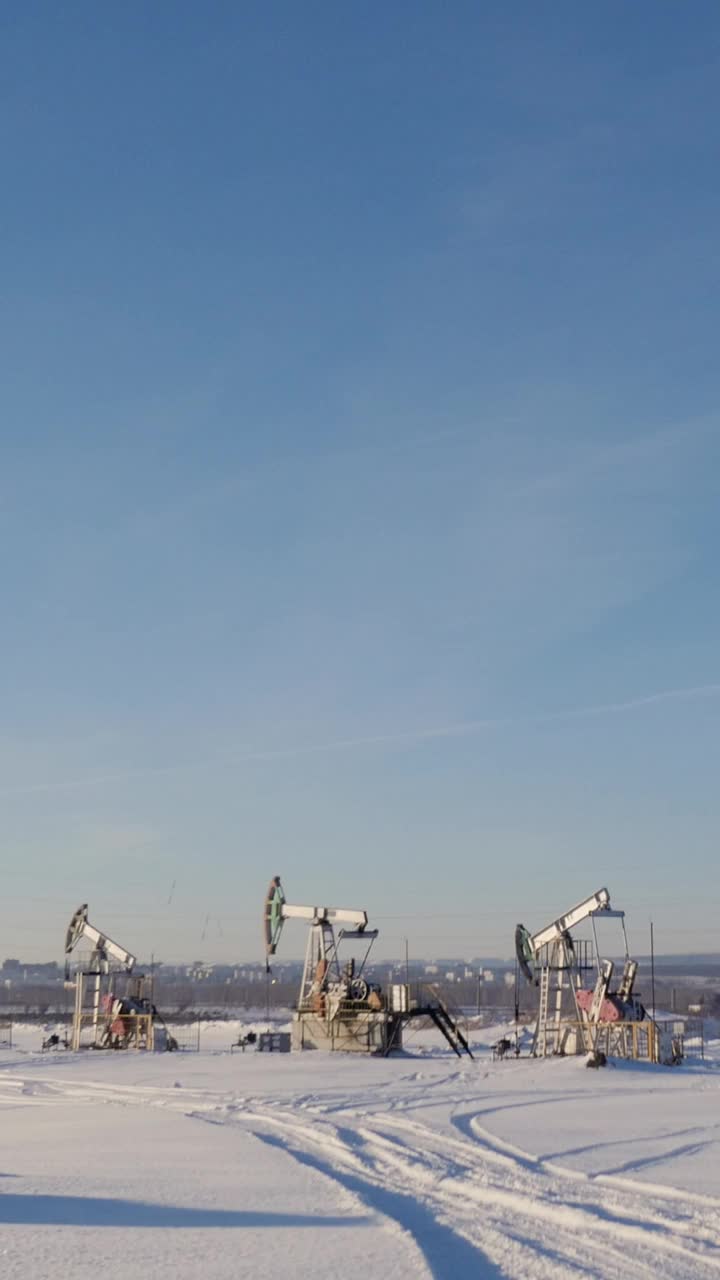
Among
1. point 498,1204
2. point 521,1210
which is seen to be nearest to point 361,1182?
point 498,1204

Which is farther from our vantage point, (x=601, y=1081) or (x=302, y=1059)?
(x=302, y=1059)

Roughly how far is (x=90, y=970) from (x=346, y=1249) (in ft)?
148

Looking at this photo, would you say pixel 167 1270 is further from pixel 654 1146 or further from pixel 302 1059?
pixel 302 1059

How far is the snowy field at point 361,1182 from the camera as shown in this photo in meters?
10.3

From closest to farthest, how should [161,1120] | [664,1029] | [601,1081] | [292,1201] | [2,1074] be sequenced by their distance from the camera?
1. [292,1201]
2. [161,1120]
3. [601,1081]
4. [2,1074]
5. [664,1029]

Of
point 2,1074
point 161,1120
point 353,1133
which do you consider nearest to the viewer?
point 353,1133

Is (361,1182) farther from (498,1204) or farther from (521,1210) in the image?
(521,1210)

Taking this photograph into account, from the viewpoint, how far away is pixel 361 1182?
14539 mm

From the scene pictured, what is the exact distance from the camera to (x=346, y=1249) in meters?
10.6

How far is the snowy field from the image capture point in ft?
33.7

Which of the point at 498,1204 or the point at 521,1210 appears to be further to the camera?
the point at 498,1204

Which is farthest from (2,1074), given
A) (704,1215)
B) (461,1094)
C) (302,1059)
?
(704,1215)

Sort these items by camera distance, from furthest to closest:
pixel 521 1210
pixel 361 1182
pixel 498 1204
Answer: pixel 361 1182 → pixel 498 1204 → pixel 521 1210

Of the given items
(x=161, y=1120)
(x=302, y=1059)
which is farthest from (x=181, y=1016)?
(x=161, y=1120)
